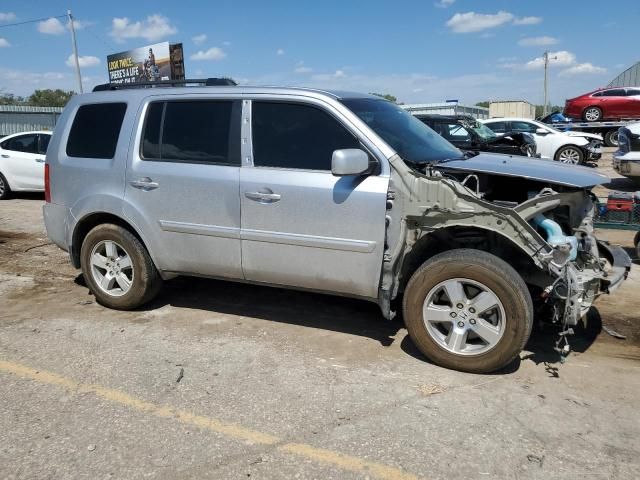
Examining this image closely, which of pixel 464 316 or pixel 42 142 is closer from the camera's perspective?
pixel 464 316

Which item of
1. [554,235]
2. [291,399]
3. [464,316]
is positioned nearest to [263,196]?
[291,399]

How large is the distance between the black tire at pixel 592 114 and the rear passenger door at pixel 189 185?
2089 centimetres

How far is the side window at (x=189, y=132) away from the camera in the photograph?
439cm

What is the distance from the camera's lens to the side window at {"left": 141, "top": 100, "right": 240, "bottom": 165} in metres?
4.39

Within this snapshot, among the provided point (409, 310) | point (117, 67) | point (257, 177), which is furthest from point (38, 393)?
point (117, 67)

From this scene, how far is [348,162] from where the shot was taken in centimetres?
367

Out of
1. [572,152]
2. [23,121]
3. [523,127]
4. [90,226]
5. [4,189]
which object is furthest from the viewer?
[23,121]

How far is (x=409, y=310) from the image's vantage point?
3.86 meters

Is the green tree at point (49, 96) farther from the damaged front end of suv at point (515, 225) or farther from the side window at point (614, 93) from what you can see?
the damaged front end of suv at point (515, 225)

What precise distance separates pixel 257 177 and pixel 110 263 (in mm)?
1752

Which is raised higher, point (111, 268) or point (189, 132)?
point (189, 132)

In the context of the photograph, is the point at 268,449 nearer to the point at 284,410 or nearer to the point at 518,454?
the point at 284,410

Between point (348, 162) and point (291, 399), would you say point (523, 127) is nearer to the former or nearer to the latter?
point (348, 162)

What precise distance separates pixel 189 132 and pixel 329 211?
1.44 metres
